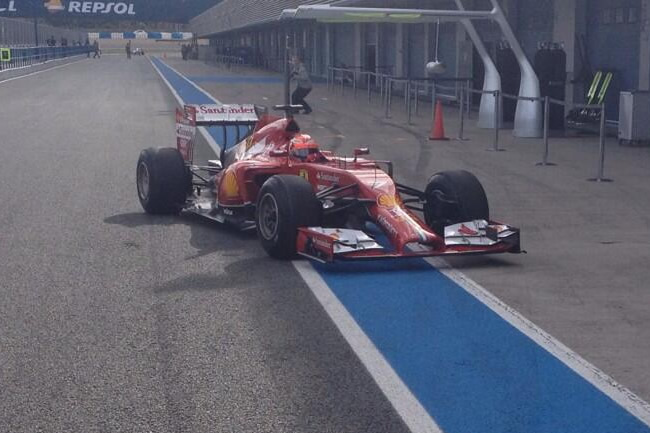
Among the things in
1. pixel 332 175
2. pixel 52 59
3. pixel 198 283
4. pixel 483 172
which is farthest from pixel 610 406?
pixel 52 59

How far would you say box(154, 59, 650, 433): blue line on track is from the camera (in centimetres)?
555

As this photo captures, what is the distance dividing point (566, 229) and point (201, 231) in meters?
3.48

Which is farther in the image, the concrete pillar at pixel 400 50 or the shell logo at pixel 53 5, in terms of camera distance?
the shell logo at pixel 53 5

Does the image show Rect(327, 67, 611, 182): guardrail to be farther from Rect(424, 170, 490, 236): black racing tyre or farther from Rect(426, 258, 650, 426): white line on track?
Rect(426, 258, 650, 426): white line on track

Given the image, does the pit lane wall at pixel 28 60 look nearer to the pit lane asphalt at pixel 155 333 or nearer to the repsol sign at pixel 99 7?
the repsol sign at pixel 99 7

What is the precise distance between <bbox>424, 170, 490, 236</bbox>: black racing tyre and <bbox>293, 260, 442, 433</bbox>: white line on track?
4.84ft

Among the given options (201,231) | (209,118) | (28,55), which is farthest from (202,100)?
(28,55)

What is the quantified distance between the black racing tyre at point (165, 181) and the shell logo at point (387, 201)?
2.84 m

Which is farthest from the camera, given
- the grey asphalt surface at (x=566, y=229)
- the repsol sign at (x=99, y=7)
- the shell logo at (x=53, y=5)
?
the repsol sign at (x=99, y=7)

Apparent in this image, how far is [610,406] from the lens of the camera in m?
5.75

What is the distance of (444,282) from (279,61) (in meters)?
62.2

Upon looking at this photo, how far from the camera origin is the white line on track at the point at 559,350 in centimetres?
580

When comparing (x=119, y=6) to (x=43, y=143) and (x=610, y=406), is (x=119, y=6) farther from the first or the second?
(x=610, y=406)

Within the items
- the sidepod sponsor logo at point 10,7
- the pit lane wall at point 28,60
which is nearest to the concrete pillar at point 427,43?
the pit lane wall at point 28,60
